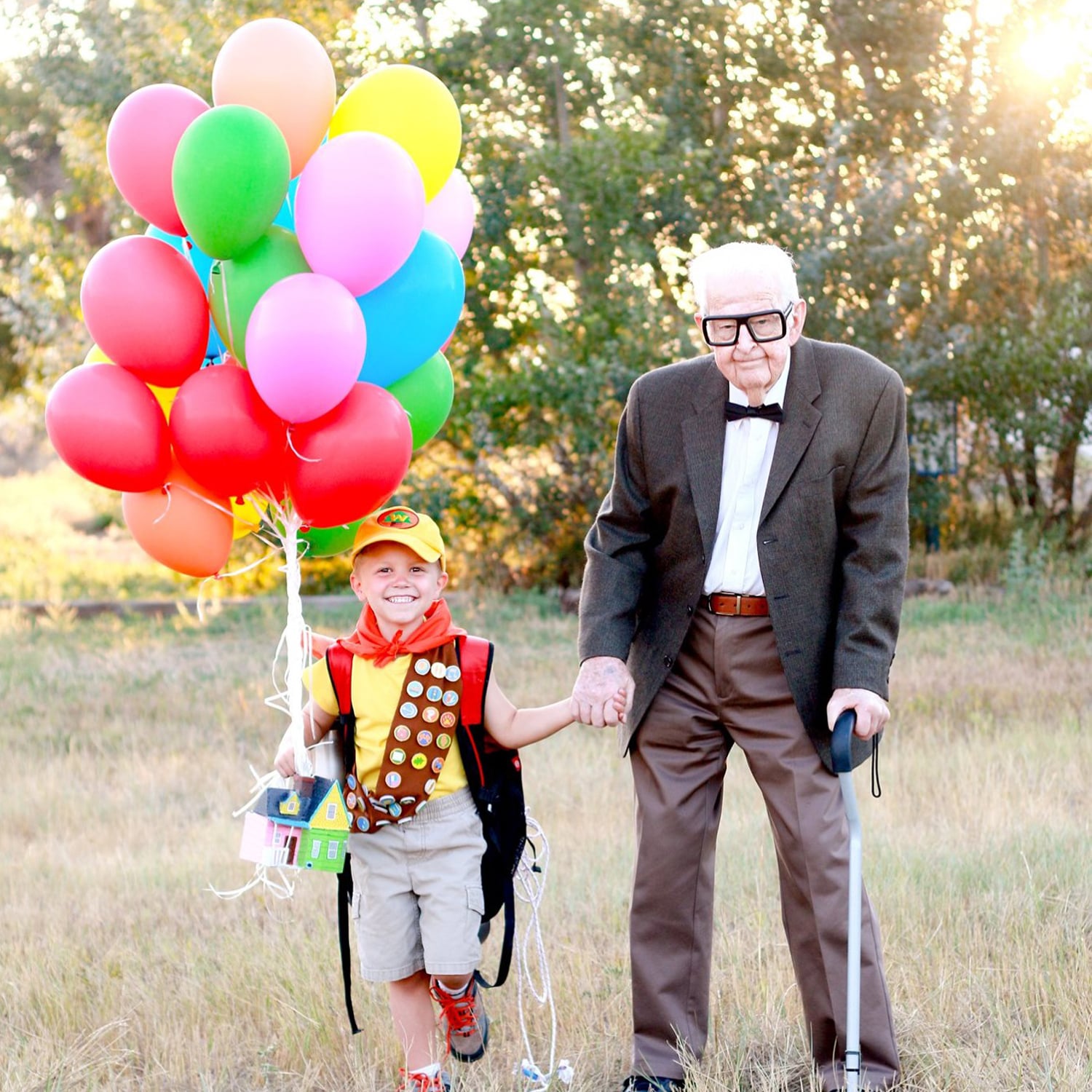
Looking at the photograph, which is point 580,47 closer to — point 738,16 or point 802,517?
point 738,16

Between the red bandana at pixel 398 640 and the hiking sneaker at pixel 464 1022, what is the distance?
0.93 metres

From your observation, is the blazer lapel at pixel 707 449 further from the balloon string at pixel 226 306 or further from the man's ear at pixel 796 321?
the balloon string at pixel 226 306

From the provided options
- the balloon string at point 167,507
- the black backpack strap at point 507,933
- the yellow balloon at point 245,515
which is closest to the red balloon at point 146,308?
the balloon string at point 167,507

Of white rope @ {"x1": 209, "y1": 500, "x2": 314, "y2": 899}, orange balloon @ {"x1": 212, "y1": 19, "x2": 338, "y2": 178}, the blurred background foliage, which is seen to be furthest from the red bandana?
the blurred background foliage

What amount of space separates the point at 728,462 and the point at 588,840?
2.82m

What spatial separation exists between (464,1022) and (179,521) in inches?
61.9

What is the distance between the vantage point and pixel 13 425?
35781 mm

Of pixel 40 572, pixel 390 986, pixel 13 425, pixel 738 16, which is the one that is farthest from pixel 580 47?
pixel 13 425

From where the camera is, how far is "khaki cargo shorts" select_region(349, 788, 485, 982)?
3719 mm

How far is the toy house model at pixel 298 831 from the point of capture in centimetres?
348

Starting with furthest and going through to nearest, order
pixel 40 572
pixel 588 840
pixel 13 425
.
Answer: pixel 13 425, pixel 40 572, pixel 588 840

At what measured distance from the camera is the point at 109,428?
339 cm

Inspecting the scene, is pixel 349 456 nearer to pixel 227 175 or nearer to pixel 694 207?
pixel 227 175

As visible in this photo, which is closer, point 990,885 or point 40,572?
point 990,885
